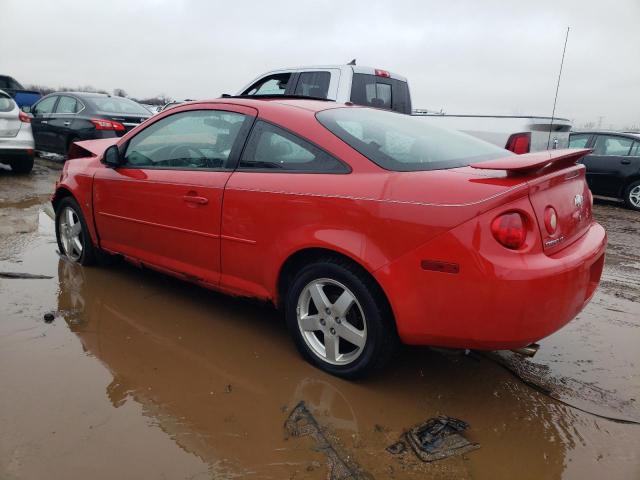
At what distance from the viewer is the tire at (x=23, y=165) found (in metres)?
8.93

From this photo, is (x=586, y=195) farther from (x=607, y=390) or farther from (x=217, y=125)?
(x=217, y=125)

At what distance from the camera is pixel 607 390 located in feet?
9.09

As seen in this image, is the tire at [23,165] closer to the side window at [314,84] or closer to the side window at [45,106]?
the side window at [45,106]

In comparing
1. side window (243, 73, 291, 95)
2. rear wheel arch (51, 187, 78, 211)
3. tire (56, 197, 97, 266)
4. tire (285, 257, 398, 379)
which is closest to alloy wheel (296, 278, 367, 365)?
tire (285, 257, 398, 379)

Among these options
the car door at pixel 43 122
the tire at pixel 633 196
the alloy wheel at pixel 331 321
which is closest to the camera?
the alloy wheel at pixel 331 321

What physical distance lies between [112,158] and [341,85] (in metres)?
3.72

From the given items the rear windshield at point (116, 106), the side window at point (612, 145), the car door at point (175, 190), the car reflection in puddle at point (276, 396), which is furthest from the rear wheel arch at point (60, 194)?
the side window at point (612, 145)

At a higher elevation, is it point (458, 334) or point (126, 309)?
point (458, 334)

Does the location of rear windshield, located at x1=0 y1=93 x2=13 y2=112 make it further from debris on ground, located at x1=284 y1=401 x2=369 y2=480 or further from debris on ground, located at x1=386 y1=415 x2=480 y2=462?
debris on ground, located at x1=386 y1=415 x2=480 y2=462

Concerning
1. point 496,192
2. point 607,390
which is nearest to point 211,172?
point 496,192

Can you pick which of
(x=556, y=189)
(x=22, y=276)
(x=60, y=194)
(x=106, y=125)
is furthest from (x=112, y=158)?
(x=106, y=125)

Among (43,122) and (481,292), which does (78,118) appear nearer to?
(43,122)

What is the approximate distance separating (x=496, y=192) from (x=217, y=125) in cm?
190

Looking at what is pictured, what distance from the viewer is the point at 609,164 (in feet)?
30.6
